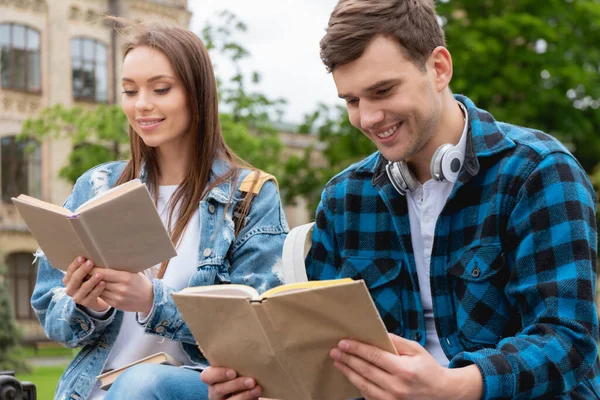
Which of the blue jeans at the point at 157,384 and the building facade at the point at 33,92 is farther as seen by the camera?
the building facade at the point at 33,92

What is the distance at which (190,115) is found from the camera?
3.38 meters

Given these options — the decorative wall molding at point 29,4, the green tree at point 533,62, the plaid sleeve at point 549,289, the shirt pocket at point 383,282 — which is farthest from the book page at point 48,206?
the decorative wall molding at point 29,4

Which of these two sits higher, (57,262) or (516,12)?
(516,12)

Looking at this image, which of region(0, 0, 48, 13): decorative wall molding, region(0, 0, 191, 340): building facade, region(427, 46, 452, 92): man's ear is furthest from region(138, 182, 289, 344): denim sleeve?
region(0, 0, 48, 13): decorative wall molding

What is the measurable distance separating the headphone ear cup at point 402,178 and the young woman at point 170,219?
0.63 meters

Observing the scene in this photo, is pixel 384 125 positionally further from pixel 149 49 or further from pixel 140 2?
pixel 140 2

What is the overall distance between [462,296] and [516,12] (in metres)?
18.7

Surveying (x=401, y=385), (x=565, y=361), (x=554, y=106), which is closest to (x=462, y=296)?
(x=565, y=361)

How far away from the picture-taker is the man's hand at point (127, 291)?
2.79 m

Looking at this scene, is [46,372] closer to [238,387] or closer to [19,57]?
[19,57]

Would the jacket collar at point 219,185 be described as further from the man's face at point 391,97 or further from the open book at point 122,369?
the man's face at point 391,97

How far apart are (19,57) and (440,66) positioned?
2716 cm

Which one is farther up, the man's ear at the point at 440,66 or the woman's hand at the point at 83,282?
the man's ear at the point at 440,66

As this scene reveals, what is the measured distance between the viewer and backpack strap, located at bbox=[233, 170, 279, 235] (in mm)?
3256
